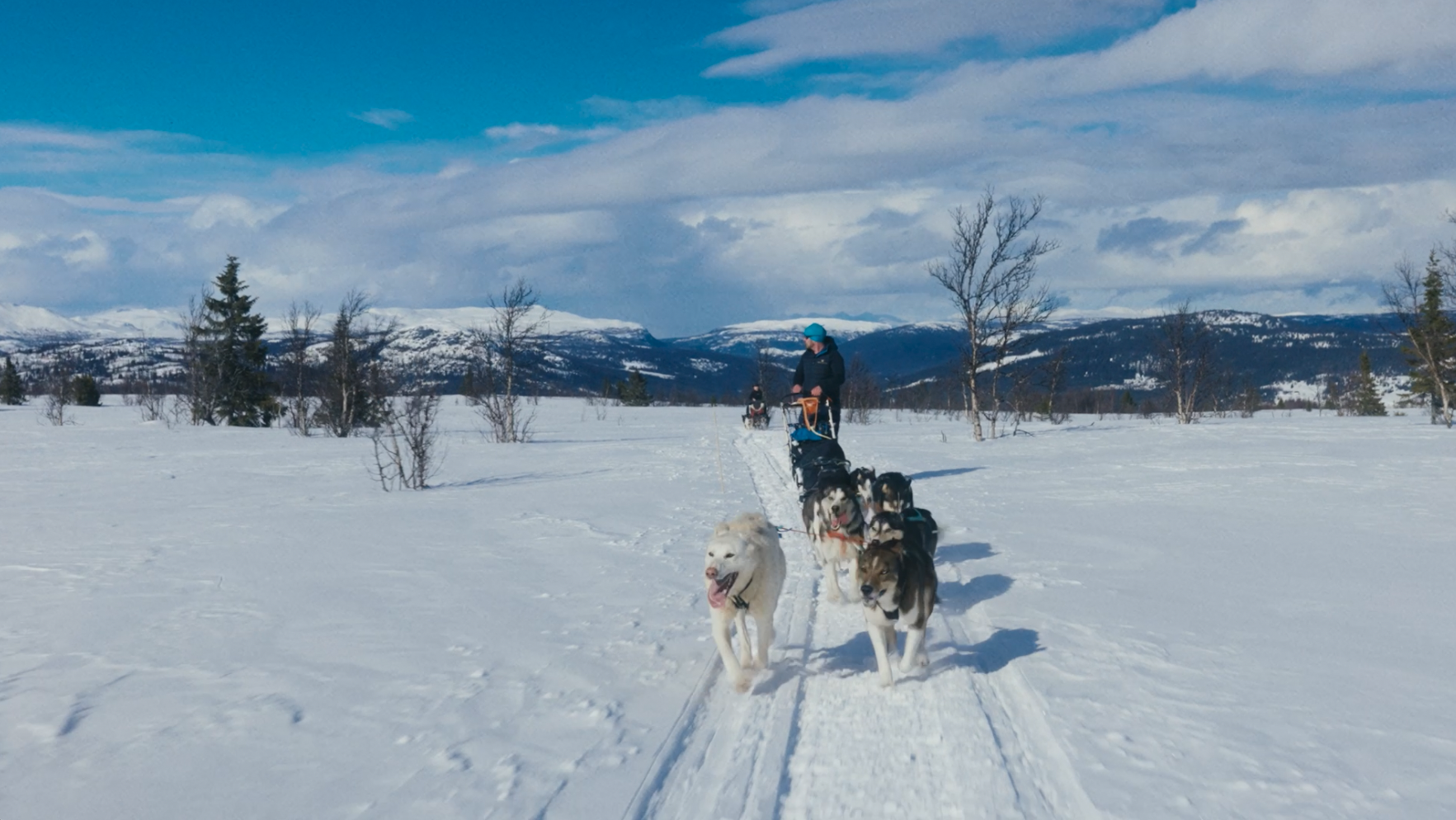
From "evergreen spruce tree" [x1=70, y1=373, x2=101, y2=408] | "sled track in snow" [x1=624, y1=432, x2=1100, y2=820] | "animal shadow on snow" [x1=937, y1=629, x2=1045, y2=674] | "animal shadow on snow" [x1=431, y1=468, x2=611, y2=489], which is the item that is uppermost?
"evergreen spruce tree" [x1=70, y1=373, x2=101, y2=408]

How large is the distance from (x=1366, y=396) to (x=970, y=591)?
204ft

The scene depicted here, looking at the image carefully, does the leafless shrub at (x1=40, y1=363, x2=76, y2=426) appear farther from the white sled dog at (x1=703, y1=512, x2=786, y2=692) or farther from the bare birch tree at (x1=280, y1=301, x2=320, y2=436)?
the white sled dog at (x1=703, y1=512, x2=786, y2=692)

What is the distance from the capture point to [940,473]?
642 inches

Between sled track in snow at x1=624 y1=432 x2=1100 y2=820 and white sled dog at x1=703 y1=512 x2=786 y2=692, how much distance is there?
8.2 inches

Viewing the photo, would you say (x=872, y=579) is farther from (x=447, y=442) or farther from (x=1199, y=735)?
(x=447, y=442)

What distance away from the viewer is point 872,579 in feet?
16.2

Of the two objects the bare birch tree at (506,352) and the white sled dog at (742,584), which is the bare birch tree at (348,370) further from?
the white sled dog at (742,584)

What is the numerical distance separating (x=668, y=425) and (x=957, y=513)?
26.5 m

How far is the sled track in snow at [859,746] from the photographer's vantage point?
3695 mm

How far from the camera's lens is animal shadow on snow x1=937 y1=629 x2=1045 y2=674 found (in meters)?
5.44

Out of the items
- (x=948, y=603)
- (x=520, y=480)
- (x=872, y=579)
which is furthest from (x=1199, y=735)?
(x=520, y=480)

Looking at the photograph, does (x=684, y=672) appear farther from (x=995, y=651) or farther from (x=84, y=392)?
(x=84, y=392)

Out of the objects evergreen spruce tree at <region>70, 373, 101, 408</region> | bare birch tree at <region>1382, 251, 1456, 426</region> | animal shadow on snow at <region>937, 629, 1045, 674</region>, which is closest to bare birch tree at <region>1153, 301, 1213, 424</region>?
bare birch tree at <region>1382, 251, 1456, 426</region>

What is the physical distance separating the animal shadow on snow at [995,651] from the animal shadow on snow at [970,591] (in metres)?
0.71
